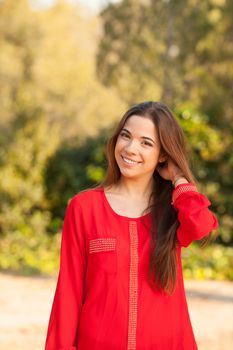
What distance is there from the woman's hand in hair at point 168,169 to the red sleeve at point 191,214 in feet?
0.31

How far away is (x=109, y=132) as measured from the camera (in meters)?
13.6

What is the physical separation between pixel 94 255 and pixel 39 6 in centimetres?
2471

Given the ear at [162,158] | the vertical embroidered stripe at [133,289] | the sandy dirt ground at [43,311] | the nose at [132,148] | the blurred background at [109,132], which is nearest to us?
the vertical embroidered stripe at [133,289]

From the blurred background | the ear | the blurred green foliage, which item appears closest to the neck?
the ear

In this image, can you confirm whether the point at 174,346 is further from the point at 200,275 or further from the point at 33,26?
the point at 33,26

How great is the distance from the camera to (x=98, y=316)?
2230 millimetres

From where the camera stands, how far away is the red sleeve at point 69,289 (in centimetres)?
225

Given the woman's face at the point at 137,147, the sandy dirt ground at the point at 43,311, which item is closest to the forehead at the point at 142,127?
the woman's face at the point at 137,147

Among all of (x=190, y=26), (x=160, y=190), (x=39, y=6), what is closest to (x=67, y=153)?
(x=190, y=26)

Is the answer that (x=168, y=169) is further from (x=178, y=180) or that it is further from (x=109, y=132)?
(x=109, y=132)

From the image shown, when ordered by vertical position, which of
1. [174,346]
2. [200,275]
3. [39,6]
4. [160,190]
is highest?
[39,6]

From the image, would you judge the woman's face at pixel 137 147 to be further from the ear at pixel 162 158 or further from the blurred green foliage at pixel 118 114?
the blurred green foliage at pixel 118 114

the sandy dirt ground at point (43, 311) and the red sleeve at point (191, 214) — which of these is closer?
the red sleeve at point (191, 214)

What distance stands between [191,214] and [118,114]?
19.8 m
